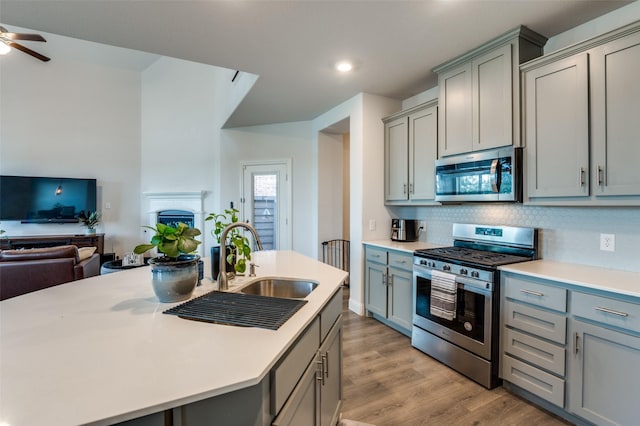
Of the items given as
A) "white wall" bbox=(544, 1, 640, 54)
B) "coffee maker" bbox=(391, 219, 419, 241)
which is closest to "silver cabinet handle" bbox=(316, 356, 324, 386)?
"coffee maker" bbox=(391, 219, 419, 241)

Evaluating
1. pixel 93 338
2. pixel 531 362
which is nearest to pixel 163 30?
pixel 93 338

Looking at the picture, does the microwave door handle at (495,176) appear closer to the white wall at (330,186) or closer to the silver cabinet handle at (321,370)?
the silver cabinet handle at (321,370)

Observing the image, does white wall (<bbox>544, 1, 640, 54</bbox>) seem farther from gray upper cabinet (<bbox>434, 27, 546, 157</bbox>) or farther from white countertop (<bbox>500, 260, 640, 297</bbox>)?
white countertop (<bbox>500, 260, 640, 297</bbox>)

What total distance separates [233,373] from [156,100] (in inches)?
270

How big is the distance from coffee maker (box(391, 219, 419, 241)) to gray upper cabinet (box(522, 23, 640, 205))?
140 centimetres

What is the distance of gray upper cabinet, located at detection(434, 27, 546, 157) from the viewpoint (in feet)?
7.68

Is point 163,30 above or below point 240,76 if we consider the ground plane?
below

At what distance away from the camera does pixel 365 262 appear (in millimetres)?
3625

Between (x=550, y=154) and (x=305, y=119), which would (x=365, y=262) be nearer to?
(x=550, y=154)

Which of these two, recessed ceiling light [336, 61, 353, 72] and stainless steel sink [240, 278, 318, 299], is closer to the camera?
stainless steel sink [240, 278, 318, 299]

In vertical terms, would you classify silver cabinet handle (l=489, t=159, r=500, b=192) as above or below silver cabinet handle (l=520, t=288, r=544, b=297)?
above

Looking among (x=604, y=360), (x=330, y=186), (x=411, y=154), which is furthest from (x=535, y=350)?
(x=330, y=186)

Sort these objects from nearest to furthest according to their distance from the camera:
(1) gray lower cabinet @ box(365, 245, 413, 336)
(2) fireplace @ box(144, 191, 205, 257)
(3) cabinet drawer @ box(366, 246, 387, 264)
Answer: (1) gray lower cabinet @ box(365, 245, 413, 336) → (3) cabinet drawer @ box(366, 246, 387, 264) → (2) fireplace @ box(144, 191, 205, 257)

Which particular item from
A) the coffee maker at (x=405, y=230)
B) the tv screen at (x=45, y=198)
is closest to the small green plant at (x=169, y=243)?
the coffee maker at (x=405, y=230)
